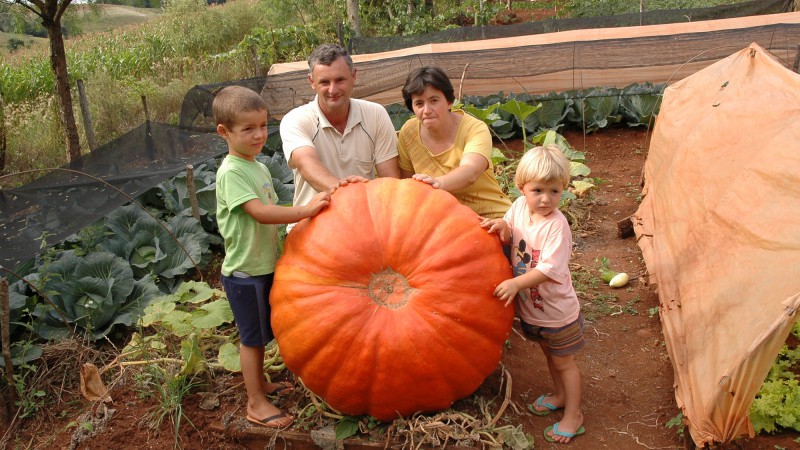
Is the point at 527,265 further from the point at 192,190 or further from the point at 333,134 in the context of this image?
the point at 192,190

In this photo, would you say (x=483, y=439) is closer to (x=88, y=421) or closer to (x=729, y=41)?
(x=88, y=421)

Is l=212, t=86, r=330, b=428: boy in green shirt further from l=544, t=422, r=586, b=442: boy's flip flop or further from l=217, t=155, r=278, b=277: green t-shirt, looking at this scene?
l=544, t=422, r=586, b=442: boy's flip flop

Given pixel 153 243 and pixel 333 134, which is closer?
pixel 333 134

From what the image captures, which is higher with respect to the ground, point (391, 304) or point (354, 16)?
point (354, 16)

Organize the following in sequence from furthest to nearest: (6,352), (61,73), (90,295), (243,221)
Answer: (61,73), (90,295), (6,352), (243,221)

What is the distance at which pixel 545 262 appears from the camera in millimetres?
2742

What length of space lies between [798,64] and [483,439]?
708 cm

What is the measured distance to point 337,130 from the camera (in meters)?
3.48

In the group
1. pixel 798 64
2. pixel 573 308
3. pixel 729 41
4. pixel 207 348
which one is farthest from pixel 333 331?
pixel 729 41

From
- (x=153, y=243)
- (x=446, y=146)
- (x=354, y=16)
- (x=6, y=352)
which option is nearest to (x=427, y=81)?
(x=446, y=146)

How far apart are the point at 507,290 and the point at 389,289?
0.51 meters

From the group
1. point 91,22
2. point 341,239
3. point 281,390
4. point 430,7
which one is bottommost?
point 281,390

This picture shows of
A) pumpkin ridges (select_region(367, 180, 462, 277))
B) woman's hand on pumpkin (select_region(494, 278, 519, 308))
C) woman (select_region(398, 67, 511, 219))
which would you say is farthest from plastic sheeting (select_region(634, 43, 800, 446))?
pumpkin ridges (select_region(367, 180, 462, 277))

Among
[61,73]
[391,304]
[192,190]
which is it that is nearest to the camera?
[391,304]
